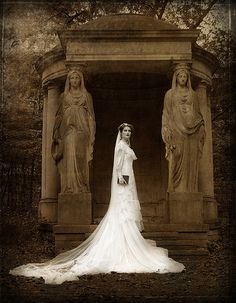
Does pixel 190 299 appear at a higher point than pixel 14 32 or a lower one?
lower

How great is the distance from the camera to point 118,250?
8453 mm

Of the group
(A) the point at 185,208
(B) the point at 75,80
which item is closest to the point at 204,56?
(B) the point at 75,80

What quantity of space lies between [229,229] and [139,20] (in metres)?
5.88

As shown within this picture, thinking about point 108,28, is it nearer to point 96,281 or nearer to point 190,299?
point 96,281

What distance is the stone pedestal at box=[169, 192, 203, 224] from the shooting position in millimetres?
10758

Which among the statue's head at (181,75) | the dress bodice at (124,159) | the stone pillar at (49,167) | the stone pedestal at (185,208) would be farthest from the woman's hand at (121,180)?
the stone pillar at (49,167)

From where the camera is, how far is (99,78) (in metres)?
13.8

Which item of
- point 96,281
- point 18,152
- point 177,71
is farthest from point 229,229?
point 18,152

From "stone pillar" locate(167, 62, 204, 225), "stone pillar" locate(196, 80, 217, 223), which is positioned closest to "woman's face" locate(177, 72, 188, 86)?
"stone pillar" locate(196, 80, 217, 223)

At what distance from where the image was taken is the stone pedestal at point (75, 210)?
10.7 meters

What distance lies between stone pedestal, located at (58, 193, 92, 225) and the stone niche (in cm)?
2

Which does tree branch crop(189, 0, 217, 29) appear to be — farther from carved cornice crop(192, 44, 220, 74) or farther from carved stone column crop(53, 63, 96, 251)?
carved stone column crop(53, 63, 96, 251)

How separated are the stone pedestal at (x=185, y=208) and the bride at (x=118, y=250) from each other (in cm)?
159

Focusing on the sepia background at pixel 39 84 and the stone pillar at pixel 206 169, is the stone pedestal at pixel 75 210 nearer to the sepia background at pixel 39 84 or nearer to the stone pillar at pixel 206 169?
the stone pillar at pixel 206 169
